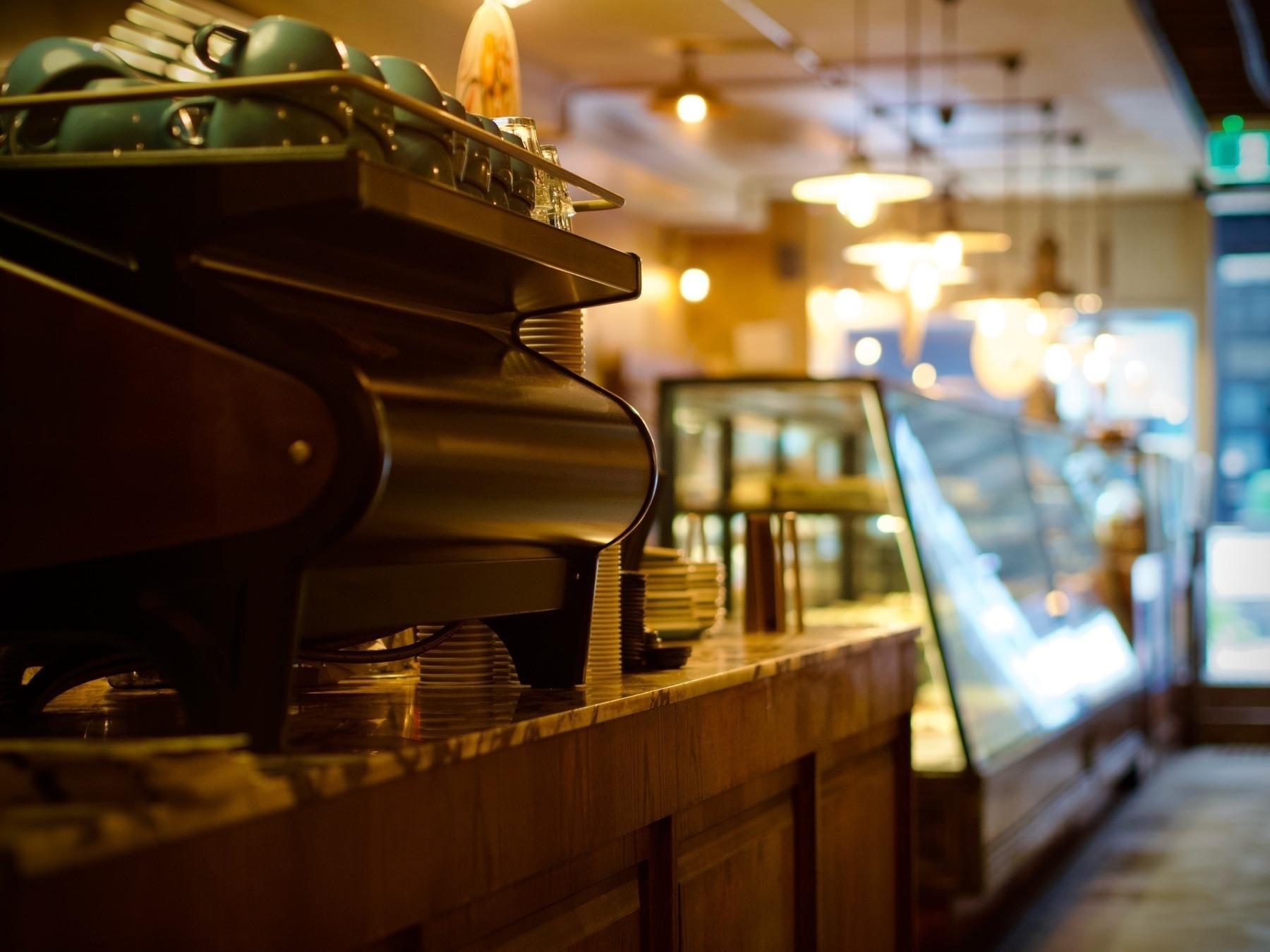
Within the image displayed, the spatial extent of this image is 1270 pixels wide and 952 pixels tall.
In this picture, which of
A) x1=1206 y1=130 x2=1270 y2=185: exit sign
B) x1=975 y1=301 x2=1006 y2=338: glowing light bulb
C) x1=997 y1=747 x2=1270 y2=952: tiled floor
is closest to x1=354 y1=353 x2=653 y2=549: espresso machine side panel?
x1=997 y1=747 x2=1270 y2=952: tiled floor

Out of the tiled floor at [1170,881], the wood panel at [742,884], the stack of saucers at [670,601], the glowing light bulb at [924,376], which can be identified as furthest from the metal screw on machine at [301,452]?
the glowing light bulb at [924,376]

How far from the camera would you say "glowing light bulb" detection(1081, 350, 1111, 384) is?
31.3 ft

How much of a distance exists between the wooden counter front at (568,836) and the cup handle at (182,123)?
52cm

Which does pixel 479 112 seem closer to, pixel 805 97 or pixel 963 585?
pixel 963 585

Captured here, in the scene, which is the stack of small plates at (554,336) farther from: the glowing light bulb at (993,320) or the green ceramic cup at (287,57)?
the glowing light bulb at (993,320)

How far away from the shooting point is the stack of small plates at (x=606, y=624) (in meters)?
1.90

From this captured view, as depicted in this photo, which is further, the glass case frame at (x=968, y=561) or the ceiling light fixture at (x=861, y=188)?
the ceiling light fixture at (x=861, y=188)

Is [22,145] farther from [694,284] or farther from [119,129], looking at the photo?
[694,284]

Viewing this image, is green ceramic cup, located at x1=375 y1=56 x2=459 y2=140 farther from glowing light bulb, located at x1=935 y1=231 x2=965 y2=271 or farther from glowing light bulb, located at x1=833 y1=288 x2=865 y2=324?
glowing light bulb, located at x1=833 y1=288 x2=865 y2=324

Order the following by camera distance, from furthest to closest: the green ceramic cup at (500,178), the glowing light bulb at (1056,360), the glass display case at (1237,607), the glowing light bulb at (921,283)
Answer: the glowing light bulb at (1056,360) < the glass display case at (1237,607) < the glowing light bulb at (921,283) < the green ceramic cup at (500,178)

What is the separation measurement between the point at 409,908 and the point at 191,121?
691 millimetres

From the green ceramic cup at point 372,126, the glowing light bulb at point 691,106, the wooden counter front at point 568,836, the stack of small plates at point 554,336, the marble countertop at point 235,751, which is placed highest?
the glowing light bulb at point 691,106

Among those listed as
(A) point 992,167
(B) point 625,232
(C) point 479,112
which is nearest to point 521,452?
(C) point 479,112

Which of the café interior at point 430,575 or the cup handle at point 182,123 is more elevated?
the cup handle at point 182,123
